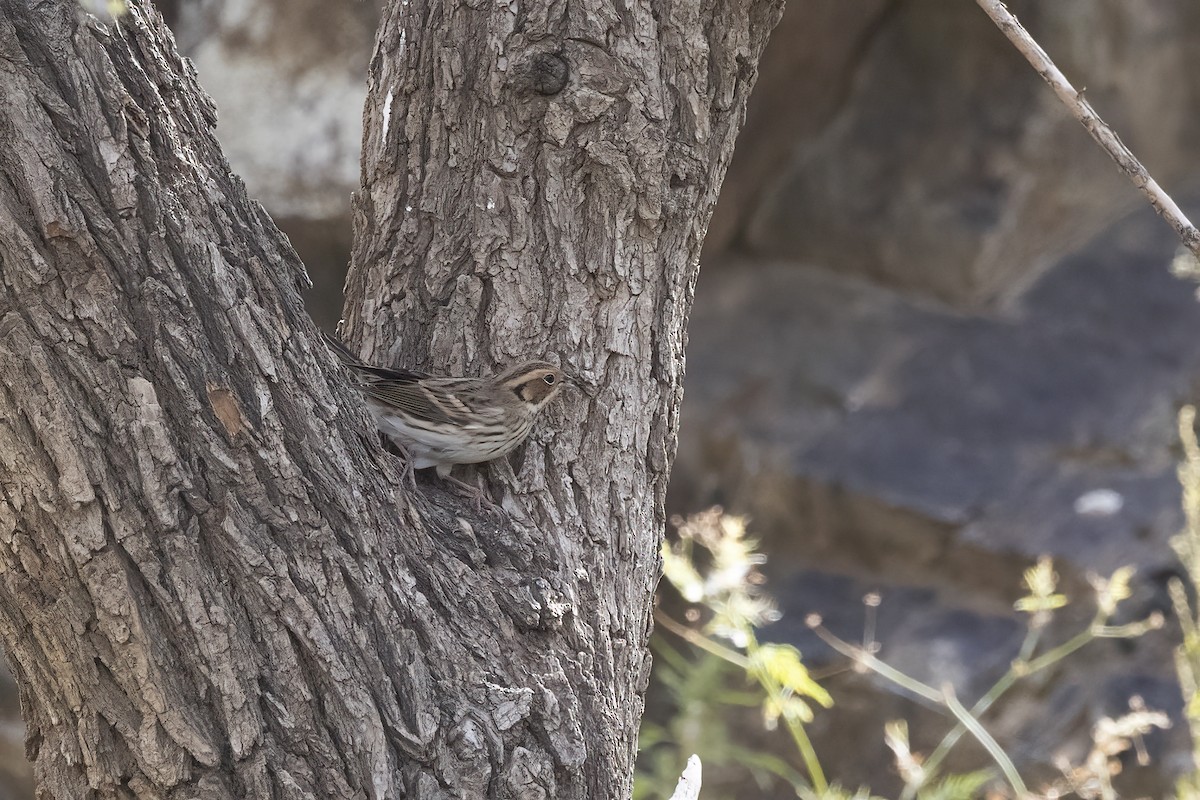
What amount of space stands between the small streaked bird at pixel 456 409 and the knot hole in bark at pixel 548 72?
648mm

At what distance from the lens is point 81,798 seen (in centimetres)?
215

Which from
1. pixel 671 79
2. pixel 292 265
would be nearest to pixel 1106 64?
pixel 671 79

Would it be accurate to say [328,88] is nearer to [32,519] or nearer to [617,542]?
[617,542]

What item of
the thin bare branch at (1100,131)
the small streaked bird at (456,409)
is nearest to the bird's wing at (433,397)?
the small streaked bird at (456,409)

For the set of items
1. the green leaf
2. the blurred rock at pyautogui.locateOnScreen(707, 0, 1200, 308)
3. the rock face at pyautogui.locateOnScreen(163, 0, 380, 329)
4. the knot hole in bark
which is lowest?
the green leaf

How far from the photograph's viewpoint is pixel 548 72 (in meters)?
2.81

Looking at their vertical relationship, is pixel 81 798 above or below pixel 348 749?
below

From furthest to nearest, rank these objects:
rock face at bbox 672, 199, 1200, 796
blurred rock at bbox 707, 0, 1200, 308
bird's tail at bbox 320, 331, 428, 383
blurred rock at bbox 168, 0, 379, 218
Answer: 1. blurred rock at bbox 707, 0, 1200, 308
2. blurred rock at bbox 168, 0, 379, 218
3. rock face at bbox 672, 199, 1200, 796
4. bird's tail at bbox 320, 331, 428, 383

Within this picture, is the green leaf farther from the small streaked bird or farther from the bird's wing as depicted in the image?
the bird's wing

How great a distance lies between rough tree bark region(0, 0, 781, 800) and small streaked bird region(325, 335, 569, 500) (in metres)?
0.08

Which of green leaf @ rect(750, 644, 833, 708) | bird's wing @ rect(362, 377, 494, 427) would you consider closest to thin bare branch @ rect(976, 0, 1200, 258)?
bird's wing @ rect(362, 377, 494, 427)

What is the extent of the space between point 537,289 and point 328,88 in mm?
4383

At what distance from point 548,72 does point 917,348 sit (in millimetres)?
5357

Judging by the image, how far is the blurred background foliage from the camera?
21.7ft
